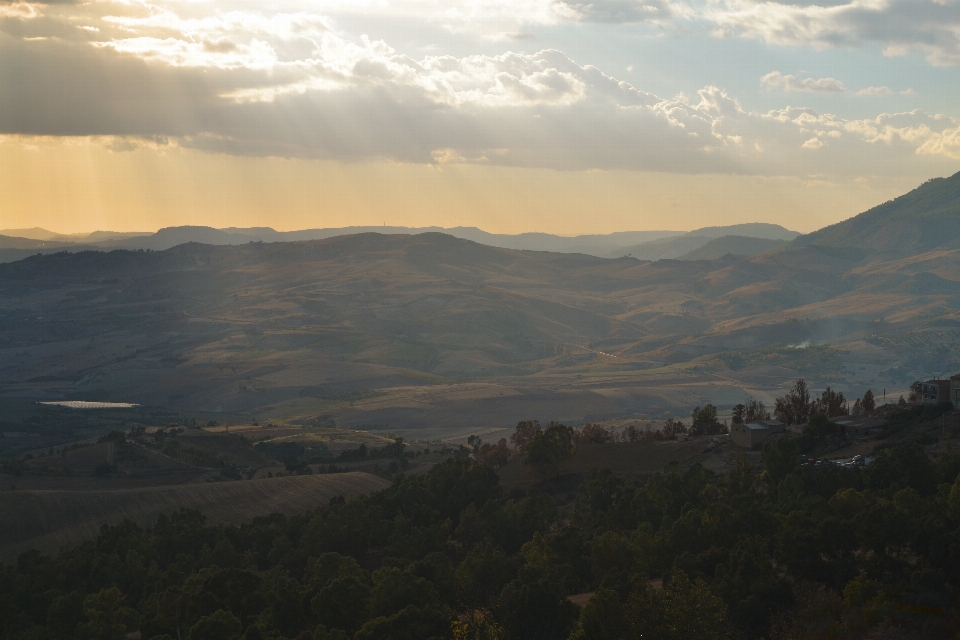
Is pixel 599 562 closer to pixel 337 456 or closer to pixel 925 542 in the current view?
pixel 925 542

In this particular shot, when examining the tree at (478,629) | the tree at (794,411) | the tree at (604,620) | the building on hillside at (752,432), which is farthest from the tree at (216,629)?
the tree at (794,411)

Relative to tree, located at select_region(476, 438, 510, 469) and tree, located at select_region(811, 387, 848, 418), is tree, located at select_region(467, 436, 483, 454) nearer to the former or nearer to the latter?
tree, located at select_region(476, 438, 510, 469)

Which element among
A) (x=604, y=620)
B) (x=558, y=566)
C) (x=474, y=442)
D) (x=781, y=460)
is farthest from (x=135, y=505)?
(x=474, y=442)

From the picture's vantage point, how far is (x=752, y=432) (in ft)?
329

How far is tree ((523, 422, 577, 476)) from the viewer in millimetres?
104500

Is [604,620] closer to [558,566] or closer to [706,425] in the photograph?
[558,566]

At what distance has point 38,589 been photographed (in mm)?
71875

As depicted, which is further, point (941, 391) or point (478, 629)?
point (941, 391)

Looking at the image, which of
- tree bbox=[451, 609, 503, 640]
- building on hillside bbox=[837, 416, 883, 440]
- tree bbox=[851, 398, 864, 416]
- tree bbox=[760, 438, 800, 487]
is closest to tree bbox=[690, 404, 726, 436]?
tree bbox=[851, 398, 864, 416]

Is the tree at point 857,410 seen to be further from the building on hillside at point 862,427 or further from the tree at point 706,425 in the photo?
the tree at point 706,425

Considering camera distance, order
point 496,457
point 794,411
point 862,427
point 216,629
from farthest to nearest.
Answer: point 496,457, point 794,411, point 862,427, point 216,629

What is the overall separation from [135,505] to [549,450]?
42.4m

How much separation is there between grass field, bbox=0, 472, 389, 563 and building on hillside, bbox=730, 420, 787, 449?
133 feet

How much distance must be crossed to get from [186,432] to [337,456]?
25.8 meters
